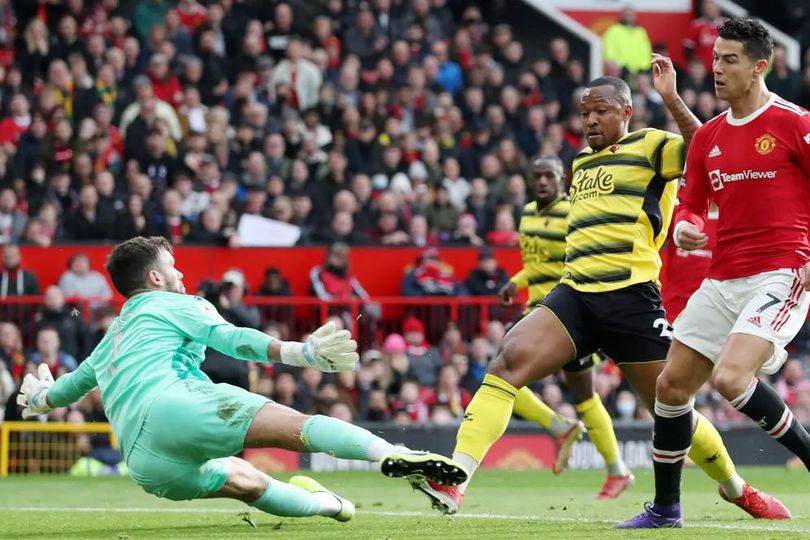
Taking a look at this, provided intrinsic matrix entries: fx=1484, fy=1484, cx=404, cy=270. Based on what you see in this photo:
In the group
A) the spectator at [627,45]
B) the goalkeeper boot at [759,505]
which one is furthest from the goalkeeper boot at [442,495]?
the spectator at [627,45]

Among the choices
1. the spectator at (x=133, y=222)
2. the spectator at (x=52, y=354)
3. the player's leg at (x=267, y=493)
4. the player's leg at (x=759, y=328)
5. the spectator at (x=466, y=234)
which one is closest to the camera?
the player's leg at (x=759, y=328)

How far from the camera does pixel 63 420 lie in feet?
51.5

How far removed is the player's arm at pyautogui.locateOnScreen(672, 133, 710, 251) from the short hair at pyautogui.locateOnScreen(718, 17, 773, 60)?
549 mm

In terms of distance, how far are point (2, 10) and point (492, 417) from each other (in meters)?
14.4

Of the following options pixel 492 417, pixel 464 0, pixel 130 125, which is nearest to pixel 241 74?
pixel 130 125

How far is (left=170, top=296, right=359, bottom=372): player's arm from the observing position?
675cm

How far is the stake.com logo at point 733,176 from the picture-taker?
7602 mm

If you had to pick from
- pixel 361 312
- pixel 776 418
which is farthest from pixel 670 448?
pixel 361 312

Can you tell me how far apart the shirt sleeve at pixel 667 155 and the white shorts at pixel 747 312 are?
2.62 feet

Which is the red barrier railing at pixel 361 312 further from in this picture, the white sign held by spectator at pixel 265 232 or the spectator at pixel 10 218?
the spectator at pixel 10 218

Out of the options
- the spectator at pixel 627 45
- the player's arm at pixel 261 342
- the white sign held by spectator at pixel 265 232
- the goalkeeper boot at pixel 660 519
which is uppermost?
the spectator at pixel 627 45

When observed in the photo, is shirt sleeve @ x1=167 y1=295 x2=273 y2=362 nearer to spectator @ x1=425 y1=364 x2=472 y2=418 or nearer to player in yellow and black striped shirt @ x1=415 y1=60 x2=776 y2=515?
player in yellow and black striped shirt @ x1=415 y1=60 x2=776 y2=515

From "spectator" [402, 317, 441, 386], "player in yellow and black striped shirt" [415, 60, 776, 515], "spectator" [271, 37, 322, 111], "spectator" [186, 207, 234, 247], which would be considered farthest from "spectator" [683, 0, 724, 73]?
"player in yellow and black striped shirt" [415, 60, 776, 515]

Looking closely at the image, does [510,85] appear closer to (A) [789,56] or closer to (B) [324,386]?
(A) [789,56]
